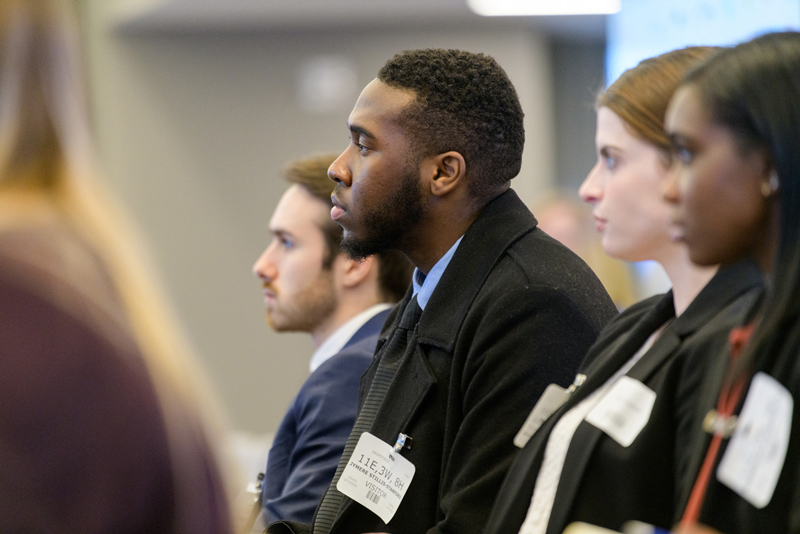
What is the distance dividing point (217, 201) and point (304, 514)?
14.6ft

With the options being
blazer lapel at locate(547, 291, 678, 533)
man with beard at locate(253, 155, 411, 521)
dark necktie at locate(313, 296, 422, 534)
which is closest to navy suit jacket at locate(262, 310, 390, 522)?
man with beard at locate(253, 155, 411, 521)

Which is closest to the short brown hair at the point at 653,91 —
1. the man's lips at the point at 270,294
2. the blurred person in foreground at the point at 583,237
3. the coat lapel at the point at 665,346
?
the coat lapel at the point at 665,346

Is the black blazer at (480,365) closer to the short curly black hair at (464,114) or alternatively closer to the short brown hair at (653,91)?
the short curly black hair at (464,114)

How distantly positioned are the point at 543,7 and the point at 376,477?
14.9 feet

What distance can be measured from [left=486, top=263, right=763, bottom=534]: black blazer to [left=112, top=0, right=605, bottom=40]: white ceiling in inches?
172

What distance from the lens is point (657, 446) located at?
3.89 ft

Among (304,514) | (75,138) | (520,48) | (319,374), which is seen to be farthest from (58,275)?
(520,48)

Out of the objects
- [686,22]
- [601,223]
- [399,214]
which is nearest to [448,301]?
[399,214]

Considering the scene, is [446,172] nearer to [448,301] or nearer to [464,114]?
[464,114]

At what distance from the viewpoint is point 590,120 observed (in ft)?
21.2

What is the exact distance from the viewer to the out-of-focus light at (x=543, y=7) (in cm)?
546

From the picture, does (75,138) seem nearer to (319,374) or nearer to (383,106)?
(383,106)

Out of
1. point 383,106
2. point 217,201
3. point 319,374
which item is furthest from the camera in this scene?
point 217,201

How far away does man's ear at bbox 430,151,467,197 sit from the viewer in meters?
1.90
